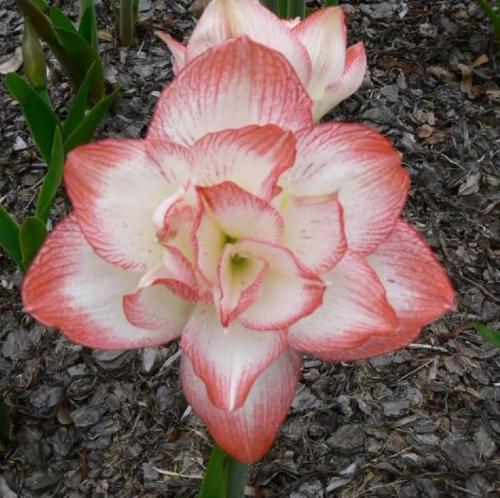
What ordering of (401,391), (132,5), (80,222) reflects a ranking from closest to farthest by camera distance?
(80,222), (401,391), (132,5)

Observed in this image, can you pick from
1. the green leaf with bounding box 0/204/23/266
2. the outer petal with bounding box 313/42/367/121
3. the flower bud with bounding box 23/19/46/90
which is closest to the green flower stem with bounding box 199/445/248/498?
the outer petal with bounding box 313/42/367/121

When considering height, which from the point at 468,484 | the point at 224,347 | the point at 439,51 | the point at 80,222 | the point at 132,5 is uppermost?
the point at 80,222

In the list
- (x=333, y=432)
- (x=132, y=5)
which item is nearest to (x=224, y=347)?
(x=333, y=432)

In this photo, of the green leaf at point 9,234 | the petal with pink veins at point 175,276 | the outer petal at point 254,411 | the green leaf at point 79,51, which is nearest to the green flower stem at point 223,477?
the outer petal at point 254,411

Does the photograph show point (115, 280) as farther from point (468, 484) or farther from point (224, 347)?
point (468, 484)

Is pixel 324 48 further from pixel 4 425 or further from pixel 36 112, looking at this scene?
pixel 4 425

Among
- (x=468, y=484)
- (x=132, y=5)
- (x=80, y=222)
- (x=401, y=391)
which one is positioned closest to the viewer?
(x=80, y=222)

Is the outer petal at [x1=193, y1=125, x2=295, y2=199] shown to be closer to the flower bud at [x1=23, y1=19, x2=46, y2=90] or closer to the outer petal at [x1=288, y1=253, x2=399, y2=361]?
the outer petal at [x1=288, y1=253, x2=399, y2=361]

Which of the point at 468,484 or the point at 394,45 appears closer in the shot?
the point at 468,484
